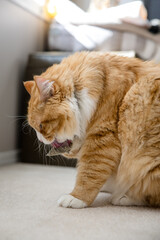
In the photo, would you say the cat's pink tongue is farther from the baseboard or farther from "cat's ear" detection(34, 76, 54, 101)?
the baseboard

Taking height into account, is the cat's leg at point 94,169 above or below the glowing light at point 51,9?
below

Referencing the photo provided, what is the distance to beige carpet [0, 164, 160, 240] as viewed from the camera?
0.99 meters

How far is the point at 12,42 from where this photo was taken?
7.93ft

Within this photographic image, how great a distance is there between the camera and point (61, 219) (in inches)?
45.0

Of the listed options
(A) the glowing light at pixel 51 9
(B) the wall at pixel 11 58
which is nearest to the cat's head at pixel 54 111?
(B) the wall at pixel 11 58

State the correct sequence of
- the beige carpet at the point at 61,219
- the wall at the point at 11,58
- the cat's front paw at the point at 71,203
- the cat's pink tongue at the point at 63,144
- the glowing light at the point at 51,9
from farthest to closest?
1. the glowing light at the point at 51,9
2. the wall at the point at 11,58
3. the cat's pink tongue at the point at 63,144
4. the cat's front paw at the point at 71,203
5. the beige carpet at the point at 61,219

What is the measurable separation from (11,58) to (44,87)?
116 cm

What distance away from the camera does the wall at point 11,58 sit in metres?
2.30

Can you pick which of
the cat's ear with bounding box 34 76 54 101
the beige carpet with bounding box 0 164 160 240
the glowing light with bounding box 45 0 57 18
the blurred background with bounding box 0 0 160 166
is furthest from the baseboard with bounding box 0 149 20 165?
the glowing light with bounding box 45 0 57 18

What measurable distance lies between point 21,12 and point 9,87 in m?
0.65

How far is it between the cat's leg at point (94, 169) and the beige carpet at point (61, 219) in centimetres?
5

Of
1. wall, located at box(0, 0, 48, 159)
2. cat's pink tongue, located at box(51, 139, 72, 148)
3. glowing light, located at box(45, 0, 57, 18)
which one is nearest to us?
cat's pink tongue, located at box(51, 139, 72, 148)

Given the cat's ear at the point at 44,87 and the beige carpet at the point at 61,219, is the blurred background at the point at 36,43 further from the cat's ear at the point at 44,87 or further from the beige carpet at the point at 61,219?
Answer: the cat's ear at the point at 44,87

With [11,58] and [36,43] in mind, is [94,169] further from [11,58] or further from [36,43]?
[36,43]
